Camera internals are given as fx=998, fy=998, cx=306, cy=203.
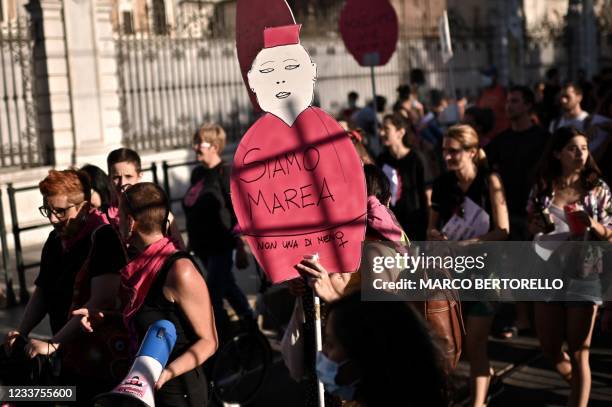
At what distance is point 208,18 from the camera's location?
1596 cm

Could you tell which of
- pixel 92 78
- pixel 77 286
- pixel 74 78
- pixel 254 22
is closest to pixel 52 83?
pixel 74 78

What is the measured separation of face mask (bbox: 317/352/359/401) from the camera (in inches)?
99.1

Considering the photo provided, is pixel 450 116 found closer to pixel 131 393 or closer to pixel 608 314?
pixel 608 314

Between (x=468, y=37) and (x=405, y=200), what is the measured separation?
16.2 m

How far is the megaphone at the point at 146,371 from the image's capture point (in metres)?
3.46

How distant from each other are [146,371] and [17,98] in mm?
9698

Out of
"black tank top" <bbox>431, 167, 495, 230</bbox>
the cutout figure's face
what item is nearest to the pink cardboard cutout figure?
the cutout figure's face

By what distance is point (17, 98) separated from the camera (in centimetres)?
1255

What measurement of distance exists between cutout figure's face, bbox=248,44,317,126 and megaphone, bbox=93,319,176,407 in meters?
0.92

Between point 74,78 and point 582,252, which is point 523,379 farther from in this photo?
point 74,78

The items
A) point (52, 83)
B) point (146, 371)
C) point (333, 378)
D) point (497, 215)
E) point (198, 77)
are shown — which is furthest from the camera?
point (198, 77)

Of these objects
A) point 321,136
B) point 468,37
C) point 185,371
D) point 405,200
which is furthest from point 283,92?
point 468,37

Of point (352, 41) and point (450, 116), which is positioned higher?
point (352, 41)

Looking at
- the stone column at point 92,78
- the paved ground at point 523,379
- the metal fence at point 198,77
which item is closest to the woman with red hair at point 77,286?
the paved ground at point 523,379
